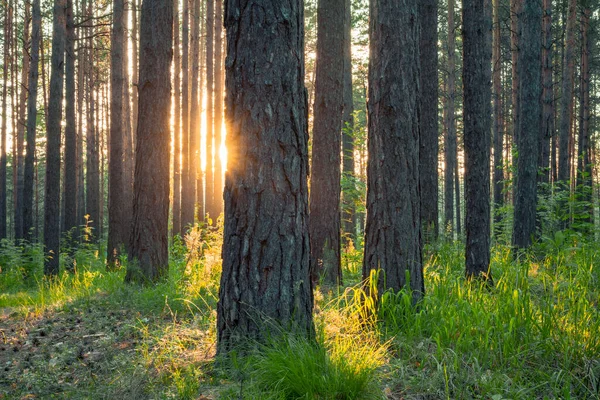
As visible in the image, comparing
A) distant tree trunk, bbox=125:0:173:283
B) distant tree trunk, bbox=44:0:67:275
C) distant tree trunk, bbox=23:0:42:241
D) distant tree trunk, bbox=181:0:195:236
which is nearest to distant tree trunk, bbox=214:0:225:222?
distant tree trunk, bbox=181:0:195:236

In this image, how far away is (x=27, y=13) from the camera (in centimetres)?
2158

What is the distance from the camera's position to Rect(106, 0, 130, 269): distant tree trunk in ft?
34.4

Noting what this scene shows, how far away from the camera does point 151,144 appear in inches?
287

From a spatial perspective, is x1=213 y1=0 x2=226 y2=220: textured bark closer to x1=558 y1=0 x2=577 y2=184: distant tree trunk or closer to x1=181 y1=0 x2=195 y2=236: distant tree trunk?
x1=181 y1=0 x2=195 y2=236: distant tree trunk

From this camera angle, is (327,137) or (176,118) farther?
(176,118)

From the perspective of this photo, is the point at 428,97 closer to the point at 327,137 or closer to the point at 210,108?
the point at 327,137

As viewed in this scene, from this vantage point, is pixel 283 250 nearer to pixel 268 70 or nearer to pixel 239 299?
pixel 239 299

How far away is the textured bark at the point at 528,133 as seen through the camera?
905 cm

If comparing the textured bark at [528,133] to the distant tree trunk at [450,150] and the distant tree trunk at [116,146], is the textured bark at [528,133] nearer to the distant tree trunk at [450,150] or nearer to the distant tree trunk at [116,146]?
the distant tree trunk at [116,146]

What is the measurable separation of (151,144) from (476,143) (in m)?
5.00

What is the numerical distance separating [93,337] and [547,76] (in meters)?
15.1

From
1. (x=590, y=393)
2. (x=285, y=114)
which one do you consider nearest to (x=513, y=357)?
(x=590, y=393)

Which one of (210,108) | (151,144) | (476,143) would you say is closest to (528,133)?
(476,143)

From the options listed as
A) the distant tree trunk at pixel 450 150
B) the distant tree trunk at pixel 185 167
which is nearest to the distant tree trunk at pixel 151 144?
the distant tree trunk at pixel 185 167
